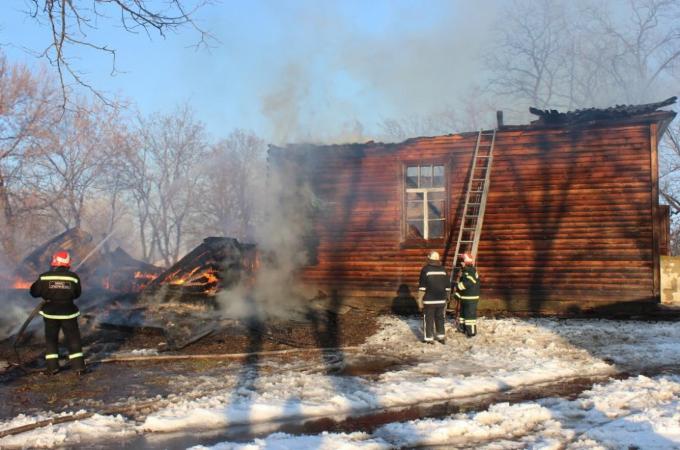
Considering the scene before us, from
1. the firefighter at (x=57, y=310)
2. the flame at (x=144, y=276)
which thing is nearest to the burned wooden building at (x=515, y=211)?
the flame at (x=144, y=276)

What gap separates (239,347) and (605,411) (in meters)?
5.57

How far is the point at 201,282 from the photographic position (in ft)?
39.3

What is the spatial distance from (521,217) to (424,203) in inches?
90.7

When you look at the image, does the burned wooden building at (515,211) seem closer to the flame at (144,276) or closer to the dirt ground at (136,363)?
the dirt ground at (136,363)

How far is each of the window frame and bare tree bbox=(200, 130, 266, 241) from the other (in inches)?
1153

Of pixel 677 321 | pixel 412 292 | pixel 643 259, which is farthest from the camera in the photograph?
pixel 412 292

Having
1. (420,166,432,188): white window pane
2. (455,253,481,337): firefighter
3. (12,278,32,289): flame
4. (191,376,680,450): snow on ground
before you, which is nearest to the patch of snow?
(191,376,680,450): snow on ground

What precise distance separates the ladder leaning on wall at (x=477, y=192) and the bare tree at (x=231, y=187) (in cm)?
3032

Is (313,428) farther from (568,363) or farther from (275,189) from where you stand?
(275,189)

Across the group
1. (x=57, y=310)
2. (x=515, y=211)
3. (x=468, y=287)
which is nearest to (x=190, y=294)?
(x=57, y=310)

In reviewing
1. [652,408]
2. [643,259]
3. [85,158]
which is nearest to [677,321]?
[643,259]

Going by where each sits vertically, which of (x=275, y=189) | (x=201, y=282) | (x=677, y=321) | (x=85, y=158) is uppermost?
(x=85, y=158)

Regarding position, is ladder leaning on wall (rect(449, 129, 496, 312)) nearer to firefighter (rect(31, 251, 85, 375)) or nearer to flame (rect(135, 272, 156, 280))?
flame (rect(135, 272, 156, 280))

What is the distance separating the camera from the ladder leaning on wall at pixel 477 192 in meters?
12.8
